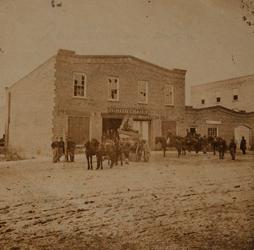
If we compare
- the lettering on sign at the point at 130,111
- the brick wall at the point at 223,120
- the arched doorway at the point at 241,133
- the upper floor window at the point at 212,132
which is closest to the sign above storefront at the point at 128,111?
the lettering on sign at the point at 130,111

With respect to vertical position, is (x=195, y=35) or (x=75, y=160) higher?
(x=195, y=35)

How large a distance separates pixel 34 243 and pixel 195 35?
275 centimetres

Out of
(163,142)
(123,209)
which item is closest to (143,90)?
(163,142)

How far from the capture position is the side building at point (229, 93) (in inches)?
165

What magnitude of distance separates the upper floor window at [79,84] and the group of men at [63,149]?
943mm

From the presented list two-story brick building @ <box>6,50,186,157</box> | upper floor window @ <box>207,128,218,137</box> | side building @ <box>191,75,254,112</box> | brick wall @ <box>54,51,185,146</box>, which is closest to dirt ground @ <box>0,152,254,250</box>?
upper floor window @ <box>207,128,218,137</box>

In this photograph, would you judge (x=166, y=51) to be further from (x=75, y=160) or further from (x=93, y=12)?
(x=75, y=160)

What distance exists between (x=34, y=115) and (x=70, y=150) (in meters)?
1.19

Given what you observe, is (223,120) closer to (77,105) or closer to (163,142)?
(163,142)

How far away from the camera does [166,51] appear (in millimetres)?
3545

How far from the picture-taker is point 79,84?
186 inches

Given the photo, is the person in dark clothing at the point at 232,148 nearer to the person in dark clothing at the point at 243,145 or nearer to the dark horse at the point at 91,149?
the person in dark clothing at the point at 243,145

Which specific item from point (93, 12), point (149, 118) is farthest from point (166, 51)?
point (149, 118)

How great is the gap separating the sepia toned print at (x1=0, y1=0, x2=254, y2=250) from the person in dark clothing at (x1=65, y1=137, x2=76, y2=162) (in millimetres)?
19
